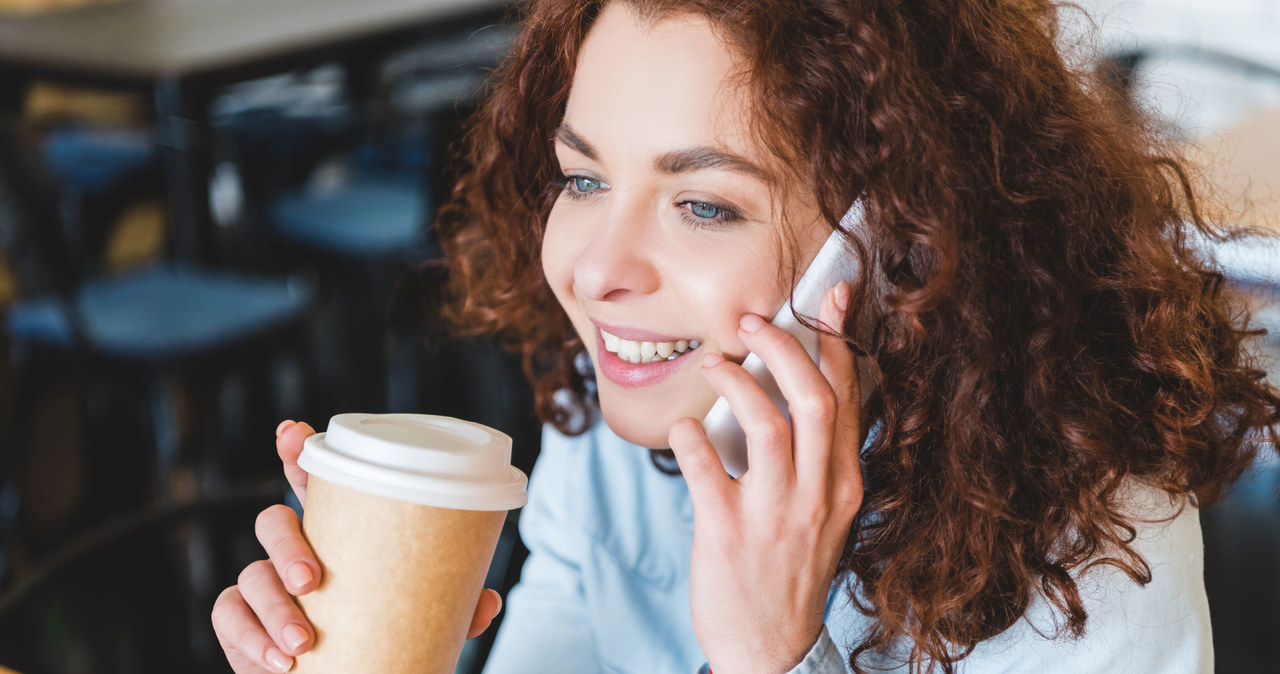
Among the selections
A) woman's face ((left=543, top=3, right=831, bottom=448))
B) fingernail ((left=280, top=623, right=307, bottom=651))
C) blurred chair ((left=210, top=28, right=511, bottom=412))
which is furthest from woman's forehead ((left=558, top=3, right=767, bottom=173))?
blurred chair ((left=210, top=28, right=511, bottom=412))

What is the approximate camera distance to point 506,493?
706mm

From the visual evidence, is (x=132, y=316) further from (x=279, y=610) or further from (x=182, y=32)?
Result: (x=279, y=610)

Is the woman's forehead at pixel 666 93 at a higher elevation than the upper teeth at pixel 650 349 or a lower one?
higher

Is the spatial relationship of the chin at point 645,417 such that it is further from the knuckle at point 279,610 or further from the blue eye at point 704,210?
the knuckle at point 279,610

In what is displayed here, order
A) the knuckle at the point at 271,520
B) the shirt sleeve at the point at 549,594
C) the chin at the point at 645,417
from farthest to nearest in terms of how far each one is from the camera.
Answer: the shirt sleeve at the point at 549,594
the chin at the point at 645,417
the knuckle at the point at 271,520

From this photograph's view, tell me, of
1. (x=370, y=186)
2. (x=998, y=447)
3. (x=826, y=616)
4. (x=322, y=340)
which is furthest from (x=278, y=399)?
(x=998, y=447)

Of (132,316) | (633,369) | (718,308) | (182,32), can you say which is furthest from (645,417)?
(182,32)

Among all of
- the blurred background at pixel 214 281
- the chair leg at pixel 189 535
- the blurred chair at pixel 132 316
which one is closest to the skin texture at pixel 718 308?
the blurred background at pixel 214 281

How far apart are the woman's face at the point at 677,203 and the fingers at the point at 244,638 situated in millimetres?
360

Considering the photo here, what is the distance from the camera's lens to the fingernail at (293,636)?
2.45 feet

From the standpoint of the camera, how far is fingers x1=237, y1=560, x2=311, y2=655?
2.46 ft

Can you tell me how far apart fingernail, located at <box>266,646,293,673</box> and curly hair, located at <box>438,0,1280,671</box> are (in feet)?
1.55

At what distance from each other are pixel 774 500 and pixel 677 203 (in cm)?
26

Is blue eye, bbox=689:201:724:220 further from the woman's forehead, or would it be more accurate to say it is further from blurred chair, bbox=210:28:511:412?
blurred chair, bbox=210:28:511:412
